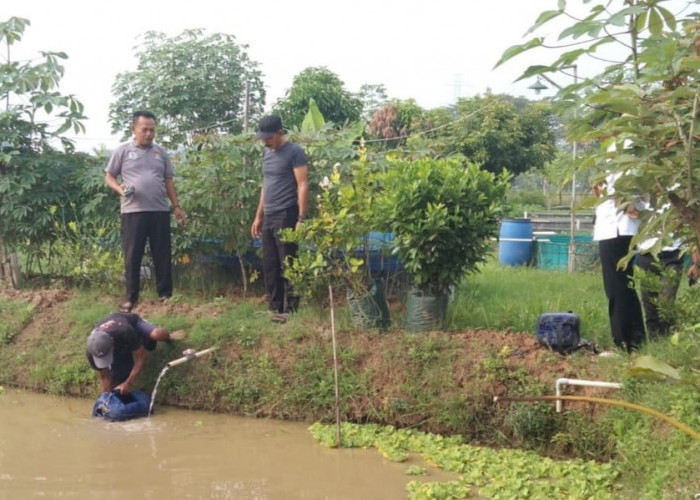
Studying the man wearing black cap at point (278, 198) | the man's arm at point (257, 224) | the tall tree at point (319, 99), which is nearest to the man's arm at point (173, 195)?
the man's arm at point (257, 224)

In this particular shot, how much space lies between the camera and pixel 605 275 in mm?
5055

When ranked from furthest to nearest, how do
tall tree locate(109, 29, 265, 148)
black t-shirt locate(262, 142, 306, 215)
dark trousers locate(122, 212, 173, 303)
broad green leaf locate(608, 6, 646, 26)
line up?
tall tree locate(109, 29, 265, 148) < dark trousers locate(122, 212, 173, 303) < black t-shirt locate(262, 142, 306, 215) < broad green leaf locate(608, 6, 646, 26)

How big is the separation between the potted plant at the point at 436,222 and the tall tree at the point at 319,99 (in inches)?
357

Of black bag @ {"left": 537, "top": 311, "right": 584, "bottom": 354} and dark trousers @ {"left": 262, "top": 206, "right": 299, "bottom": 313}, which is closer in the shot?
black bag @ {"left": 537, "top": 311, "right": 584, "bottom": 354}

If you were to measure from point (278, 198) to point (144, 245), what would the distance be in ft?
4.57

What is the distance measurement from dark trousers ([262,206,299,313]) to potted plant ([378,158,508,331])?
0.95 m

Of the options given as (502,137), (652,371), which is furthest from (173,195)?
(502,137)

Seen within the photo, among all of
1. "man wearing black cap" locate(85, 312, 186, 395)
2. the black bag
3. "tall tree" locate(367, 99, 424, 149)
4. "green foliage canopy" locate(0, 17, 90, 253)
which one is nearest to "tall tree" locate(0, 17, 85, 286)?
"green foliage canopy" locate(0, 17, 90, 253)

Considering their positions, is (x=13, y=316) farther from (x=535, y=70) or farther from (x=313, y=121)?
(x=535, y=70)

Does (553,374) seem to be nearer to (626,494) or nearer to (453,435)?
(453,435)

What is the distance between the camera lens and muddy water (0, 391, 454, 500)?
4301 millimetres

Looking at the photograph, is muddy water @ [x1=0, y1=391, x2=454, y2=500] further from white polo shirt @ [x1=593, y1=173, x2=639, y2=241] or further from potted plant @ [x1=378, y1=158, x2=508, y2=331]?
white polo shirt @ [x1=593, y1=173, x2=639, y2=241]

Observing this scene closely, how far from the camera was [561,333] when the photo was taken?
5016 mm

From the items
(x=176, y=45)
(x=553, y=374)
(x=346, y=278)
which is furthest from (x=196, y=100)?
(x=553, y=374)
